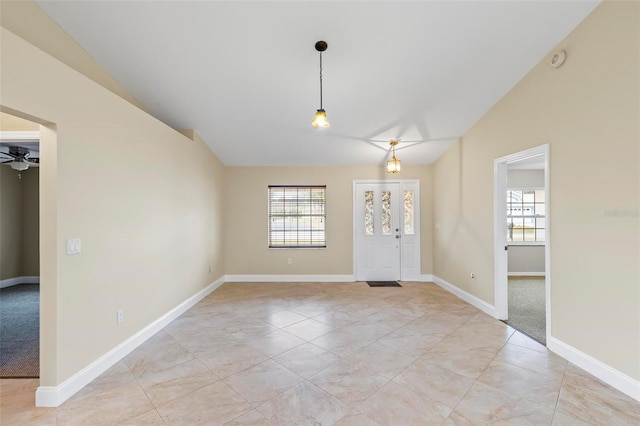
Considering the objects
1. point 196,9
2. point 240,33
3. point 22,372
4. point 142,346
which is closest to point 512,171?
point 240,33

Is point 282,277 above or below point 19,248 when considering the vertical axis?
below

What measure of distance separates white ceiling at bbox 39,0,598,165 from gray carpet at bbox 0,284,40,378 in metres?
3.12

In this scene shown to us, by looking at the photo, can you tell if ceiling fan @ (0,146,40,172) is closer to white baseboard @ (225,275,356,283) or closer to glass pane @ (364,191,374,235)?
white baseboard @ (225,275,356,283)

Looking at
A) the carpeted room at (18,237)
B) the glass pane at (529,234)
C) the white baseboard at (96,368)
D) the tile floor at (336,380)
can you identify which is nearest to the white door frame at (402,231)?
the tile floor at (336,380)

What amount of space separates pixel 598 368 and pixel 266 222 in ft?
16.9

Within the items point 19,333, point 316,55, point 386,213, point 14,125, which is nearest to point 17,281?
point 19,333

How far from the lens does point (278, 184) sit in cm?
589

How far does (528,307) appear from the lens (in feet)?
13.7

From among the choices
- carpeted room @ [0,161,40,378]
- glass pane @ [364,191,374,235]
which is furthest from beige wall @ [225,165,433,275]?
carpeted room @ [0,161,40,378]

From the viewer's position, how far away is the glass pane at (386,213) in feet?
19.3

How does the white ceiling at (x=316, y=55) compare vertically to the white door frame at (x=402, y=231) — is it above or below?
above

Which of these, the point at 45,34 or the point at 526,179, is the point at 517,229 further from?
the point at 45,34

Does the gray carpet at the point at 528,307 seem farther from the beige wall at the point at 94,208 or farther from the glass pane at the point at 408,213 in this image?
the beige wall at the point at 94,208

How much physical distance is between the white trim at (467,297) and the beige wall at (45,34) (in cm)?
569
